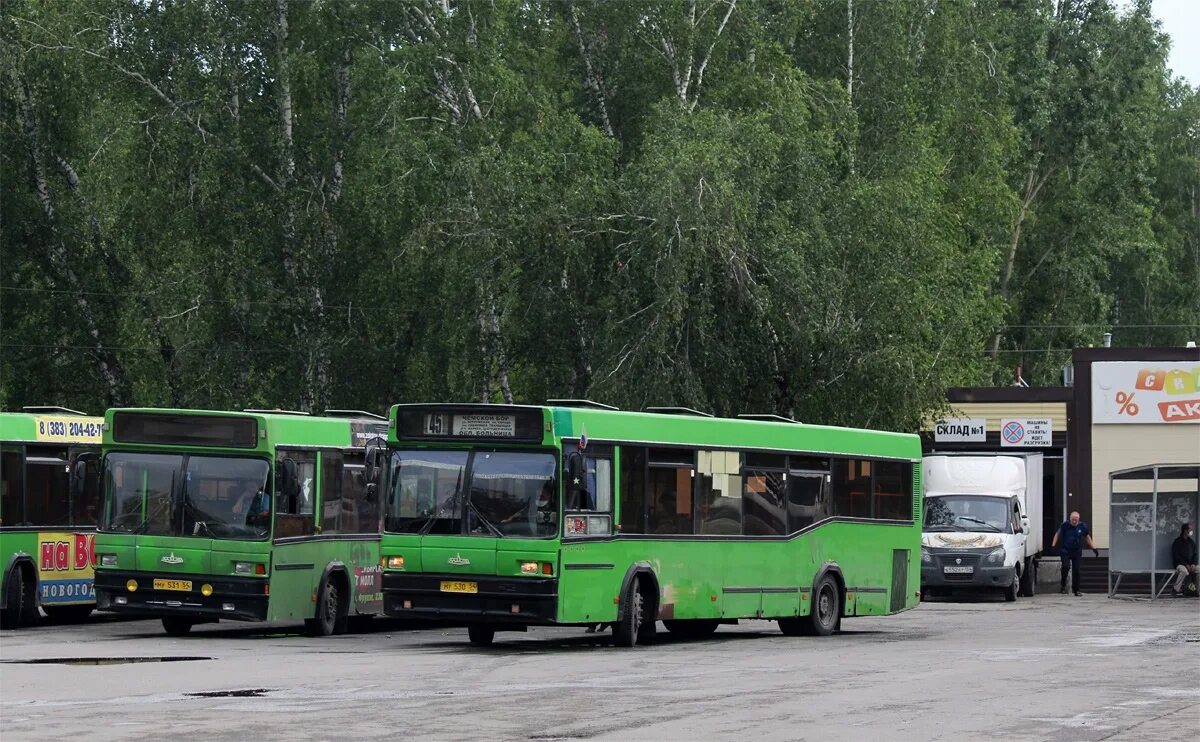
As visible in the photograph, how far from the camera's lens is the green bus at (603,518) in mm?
21219

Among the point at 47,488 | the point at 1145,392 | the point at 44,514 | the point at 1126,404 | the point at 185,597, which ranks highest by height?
the point at 1145,392

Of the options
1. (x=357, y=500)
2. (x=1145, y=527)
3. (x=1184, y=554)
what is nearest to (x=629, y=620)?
(x=357, y=500)

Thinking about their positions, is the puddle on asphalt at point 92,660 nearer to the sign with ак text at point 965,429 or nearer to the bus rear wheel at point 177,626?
the bus rear wheel at point 177,626

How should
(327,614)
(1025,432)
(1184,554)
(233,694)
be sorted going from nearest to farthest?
(233,694) → (327,614) → (1184,554) → (1025,432)

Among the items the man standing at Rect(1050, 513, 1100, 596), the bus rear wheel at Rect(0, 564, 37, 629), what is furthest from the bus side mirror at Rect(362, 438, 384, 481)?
the man standing at Rect(1050, 513, 1100, 596)

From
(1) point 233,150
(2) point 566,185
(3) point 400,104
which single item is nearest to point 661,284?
(2) point 566,185

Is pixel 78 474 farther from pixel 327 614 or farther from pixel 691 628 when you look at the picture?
pixel 691 628

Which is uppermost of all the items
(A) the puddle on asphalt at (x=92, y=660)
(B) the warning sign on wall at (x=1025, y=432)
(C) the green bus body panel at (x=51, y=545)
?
(B) the warning sign on wall at (x=1025, y=432)

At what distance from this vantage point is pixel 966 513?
40.8 meters

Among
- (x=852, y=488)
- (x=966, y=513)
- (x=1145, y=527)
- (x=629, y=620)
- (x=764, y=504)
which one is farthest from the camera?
(x=966, y=513)

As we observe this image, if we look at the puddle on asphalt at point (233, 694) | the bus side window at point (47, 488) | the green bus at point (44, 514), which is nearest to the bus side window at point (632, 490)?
the puddle on asphalt at point (233, 694)

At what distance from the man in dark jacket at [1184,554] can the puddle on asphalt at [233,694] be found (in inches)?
1026

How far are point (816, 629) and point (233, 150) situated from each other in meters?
23.0

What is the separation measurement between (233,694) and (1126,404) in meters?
33.8
